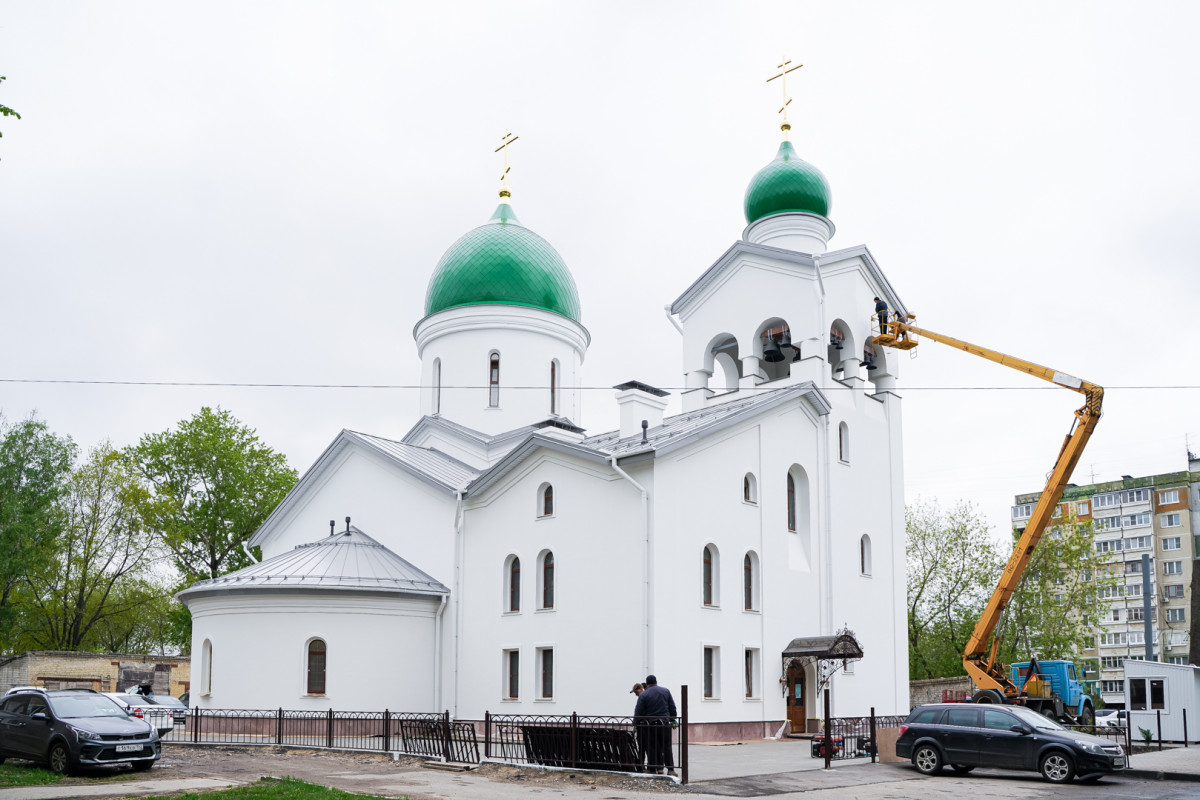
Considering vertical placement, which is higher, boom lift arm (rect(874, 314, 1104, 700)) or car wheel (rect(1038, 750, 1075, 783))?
boom lift arm (rect(874, 314, 1104, 700))

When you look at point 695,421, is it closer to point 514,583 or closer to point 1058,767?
point 514,583

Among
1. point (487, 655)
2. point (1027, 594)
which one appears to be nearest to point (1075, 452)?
point (487, 655)

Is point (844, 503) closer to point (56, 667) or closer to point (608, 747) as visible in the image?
point (608, 747)

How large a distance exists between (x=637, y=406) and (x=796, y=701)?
7.29 metres

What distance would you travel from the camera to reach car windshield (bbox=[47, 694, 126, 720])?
15258 mm

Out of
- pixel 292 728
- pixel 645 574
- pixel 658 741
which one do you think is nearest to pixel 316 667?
pixel 292 728

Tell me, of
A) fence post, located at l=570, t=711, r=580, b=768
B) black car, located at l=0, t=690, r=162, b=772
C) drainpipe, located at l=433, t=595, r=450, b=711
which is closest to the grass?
black car, located at l=0, t=690, r=162, b=772

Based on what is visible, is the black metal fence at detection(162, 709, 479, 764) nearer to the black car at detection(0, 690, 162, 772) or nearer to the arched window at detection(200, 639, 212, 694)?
the arched window at detection(200, 639, 212, 694)

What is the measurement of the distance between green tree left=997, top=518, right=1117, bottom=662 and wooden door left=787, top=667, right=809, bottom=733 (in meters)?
17.1

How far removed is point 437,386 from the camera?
30.7 metres

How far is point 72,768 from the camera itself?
14609mm

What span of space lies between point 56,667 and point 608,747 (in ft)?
80.9

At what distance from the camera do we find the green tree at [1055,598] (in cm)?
3762

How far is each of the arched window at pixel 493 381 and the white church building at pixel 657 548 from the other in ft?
3.32
